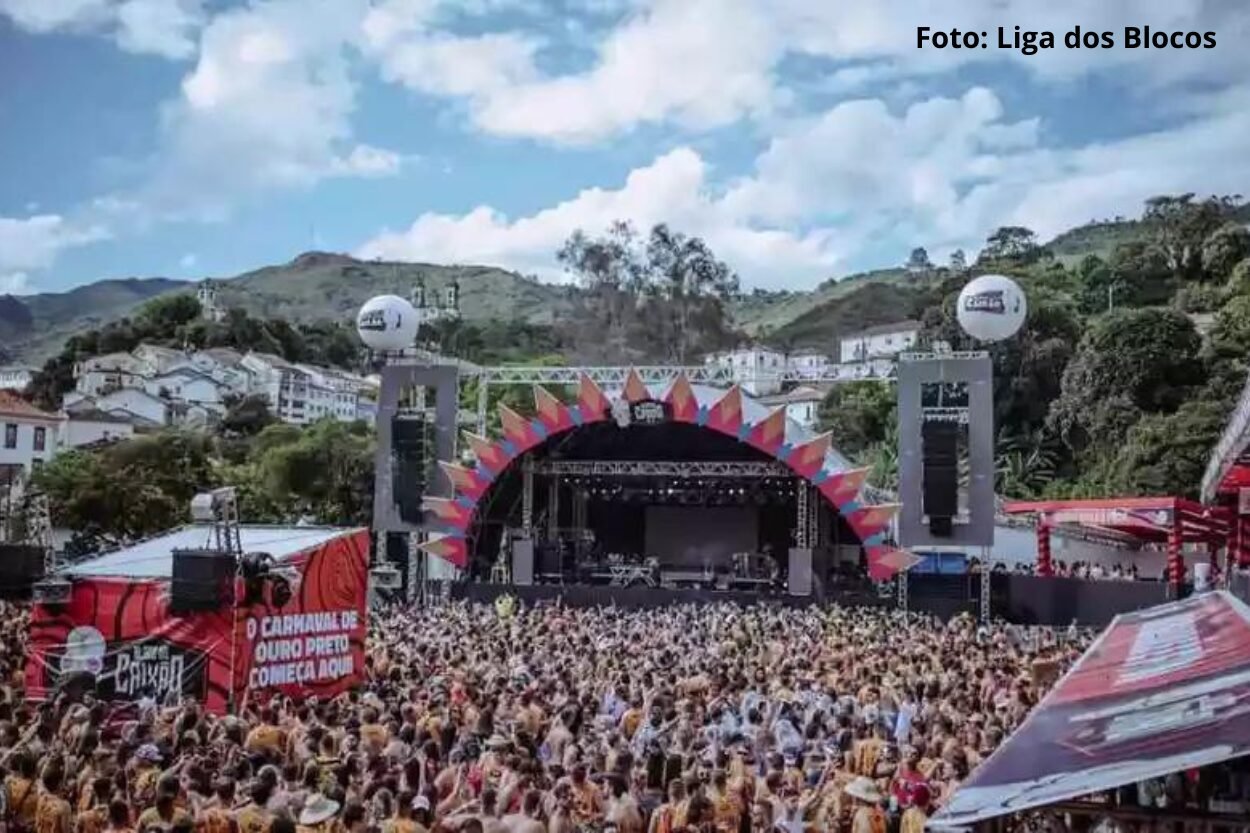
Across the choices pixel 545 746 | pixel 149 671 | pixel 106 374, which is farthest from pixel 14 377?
pixel 545 746

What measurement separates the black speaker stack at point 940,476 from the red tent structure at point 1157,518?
3.45 meters

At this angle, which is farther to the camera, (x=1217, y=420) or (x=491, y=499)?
(x=1217, y=420)

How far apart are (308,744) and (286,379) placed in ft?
290

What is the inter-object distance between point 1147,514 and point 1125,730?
2468cm

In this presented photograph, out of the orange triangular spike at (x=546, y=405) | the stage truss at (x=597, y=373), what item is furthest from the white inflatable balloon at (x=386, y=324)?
the orange triangular spike at (x=546, y=405)

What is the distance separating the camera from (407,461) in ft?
102

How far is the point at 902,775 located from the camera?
8891 millimetres

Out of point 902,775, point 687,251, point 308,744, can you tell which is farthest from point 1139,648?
point 687,251

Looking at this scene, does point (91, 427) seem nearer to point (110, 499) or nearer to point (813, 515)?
point (110, 499)

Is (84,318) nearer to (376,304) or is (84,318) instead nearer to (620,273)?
(620,273)

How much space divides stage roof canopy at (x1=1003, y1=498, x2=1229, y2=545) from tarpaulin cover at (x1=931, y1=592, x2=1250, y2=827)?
21265mm

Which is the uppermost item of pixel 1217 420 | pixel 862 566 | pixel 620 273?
pixel 620 273

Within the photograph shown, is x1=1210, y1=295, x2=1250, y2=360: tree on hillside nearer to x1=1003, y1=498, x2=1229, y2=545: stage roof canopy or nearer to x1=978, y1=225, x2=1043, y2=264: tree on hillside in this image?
x1=1003, y1=498, x2=1229, y2=545: stage roof canopy

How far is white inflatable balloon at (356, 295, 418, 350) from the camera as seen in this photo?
32438mm
